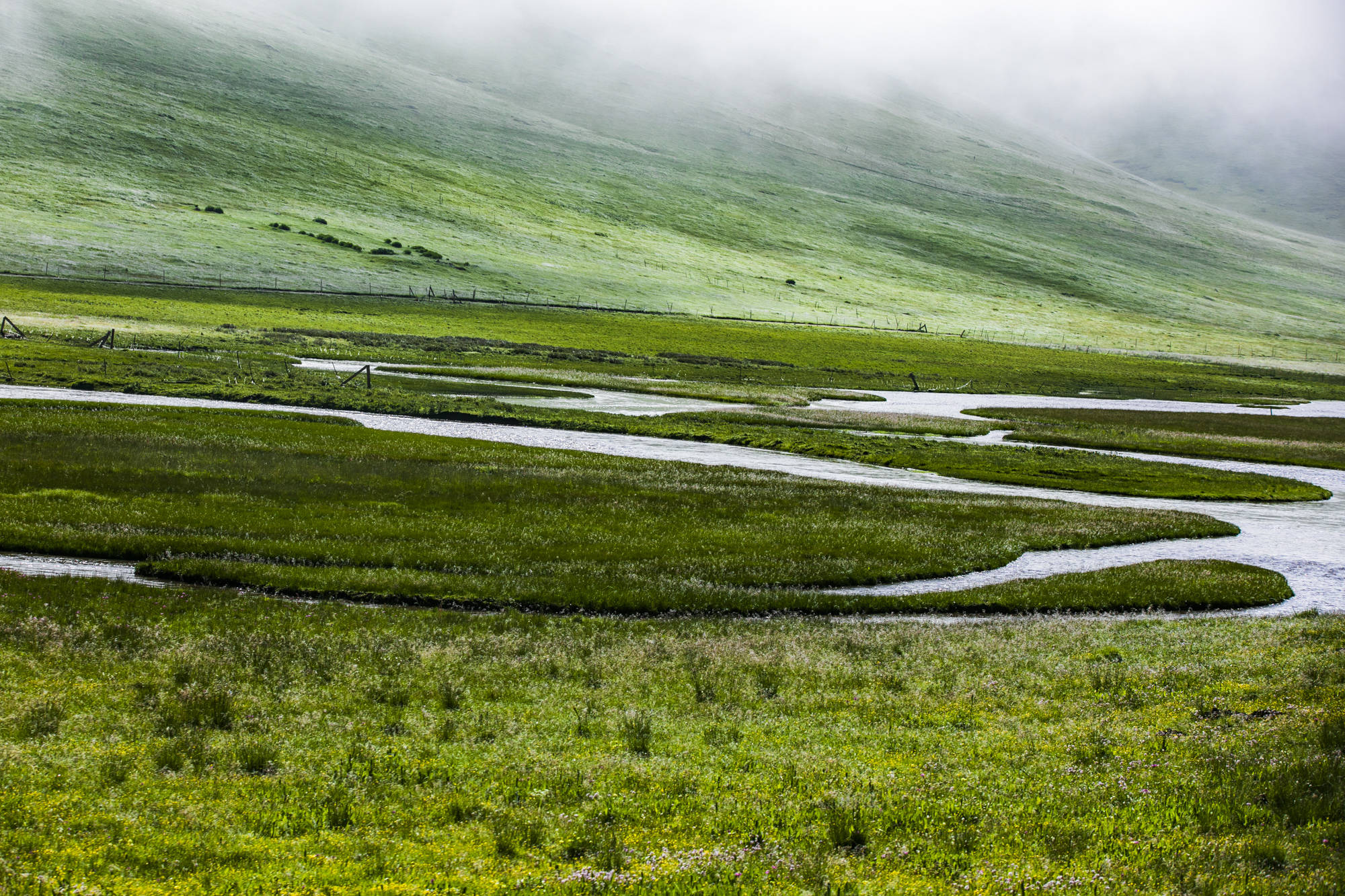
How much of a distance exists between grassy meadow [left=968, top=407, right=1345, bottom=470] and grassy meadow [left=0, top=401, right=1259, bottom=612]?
104 feet

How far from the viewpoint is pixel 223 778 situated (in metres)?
13.0

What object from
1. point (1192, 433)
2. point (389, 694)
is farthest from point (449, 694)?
point (1192, 433)

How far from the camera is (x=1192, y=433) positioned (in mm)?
85750

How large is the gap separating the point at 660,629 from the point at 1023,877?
1483 centimetres

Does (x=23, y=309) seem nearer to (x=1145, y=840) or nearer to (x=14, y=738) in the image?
(x=14, y=738)

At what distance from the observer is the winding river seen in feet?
110

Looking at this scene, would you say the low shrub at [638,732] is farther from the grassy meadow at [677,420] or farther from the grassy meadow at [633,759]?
the grassy meadow at [677,420]

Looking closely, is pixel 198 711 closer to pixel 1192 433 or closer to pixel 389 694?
pixel 389 694

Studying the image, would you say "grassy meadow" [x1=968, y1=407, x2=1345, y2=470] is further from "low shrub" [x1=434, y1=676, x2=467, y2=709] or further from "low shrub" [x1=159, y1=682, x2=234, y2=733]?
"low shrub" [x1=159, y1=682, x2=234, y2=733]

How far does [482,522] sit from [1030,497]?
3066cm

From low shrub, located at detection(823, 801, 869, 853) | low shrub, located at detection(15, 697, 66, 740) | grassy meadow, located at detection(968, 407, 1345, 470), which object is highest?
grassy meadow, located at detection(968, 407, 1345, 470)

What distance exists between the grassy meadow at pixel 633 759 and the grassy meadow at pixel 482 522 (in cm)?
496

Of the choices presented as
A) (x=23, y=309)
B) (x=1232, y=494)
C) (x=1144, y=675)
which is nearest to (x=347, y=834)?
(x=1144, y=675)

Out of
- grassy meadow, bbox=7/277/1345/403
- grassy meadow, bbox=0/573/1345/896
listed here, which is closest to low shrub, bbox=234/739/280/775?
grassy meadow, bbox=0/573/1345/896
